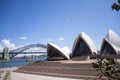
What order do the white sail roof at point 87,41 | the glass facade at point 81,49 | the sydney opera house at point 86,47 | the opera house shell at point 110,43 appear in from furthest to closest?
the glass facade at point 81,49 < the white sail roof at point 87,41 < the sydney opera house at point 86,47 < the opera house shell at point 110,43

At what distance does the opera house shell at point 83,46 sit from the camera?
33.9 meters

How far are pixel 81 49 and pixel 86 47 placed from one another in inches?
53.7

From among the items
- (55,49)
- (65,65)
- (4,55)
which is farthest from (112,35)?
(4,55)

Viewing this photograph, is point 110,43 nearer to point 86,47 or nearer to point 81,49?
point 86,47

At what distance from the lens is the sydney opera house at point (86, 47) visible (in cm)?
3219

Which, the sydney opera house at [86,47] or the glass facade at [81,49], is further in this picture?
the glass facade at [81,49]

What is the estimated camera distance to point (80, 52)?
35750 mm

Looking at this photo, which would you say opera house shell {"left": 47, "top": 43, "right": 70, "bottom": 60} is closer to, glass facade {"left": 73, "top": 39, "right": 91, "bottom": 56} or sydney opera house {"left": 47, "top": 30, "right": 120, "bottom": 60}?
sydney opera house {"left": 47, "top": 30, "right": 120, "bottom": 60}

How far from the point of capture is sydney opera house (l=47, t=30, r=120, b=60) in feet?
106

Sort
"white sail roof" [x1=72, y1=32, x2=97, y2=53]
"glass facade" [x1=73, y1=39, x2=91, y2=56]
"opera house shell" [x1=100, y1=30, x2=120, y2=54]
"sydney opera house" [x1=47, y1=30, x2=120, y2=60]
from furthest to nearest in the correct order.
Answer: "glass facade" [x1=73, y1=39, x2=91, y2=56]
"white sail roof" [x1=72, y1=32, x2=97, y2=53]
"sydney opera house" [x1=47, y1=30, x2=120, y2=60]
"opera house shell" [x1=100, y1=30, x2=120, y2=54]

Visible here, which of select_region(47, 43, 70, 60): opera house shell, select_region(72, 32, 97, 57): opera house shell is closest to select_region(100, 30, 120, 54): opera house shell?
select_region(72, 32, 97, 57): opera house shell

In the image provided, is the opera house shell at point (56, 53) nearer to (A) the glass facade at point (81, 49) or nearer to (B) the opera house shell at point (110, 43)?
(A) the glass facade at point (81, 49)

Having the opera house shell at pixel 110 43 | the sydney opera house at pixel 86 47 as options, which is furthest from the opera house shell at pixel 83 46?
the opera house shell at pixel 110 43

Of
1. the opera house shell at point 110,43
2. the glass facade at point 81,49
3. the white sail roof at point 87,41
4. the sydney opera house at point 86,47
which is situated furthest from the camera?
the glass facade at point 81,49
